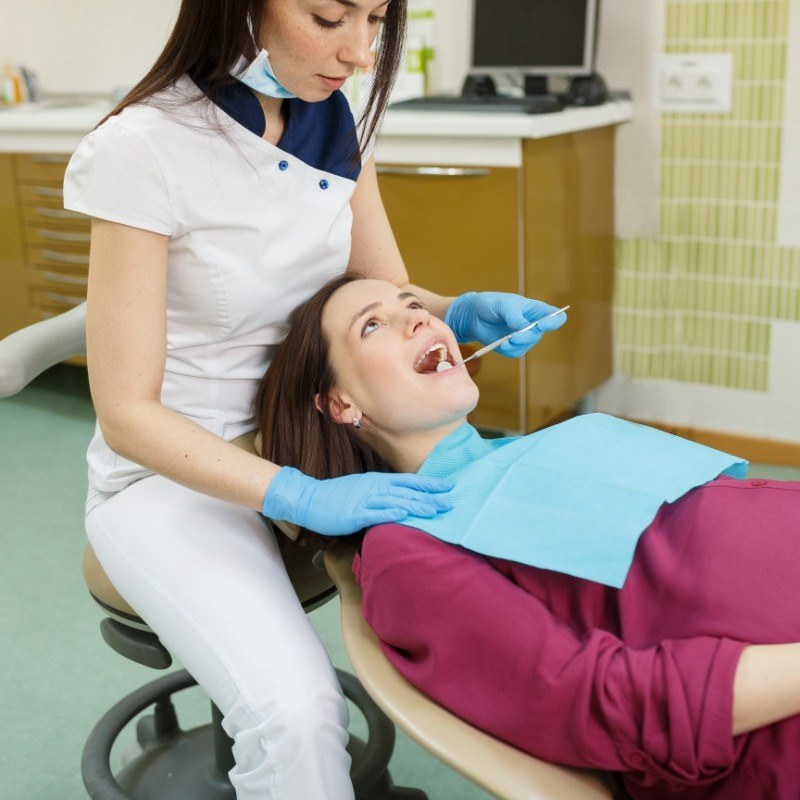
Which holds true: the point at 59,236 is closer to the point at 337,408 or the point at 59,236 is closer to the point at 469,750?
the point at 337,408

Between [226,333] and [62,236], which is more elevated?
[226,333]

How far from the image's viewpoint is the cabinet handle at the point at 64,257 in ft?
11.3

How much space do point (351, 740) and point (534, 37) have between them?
2.00 meters

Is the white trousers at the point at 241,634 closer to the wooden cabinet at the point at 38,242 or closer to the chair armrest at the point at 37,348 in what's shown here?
the chair armrest at the point at 37,348

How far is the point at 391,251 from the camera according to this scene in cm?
164

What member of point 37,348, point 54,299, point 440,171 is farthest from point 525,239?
point 54,299

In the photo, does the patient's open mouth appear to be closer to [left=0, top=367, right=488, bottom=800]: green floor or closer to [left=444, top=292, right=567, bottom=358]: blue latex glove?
[left=444, top=292, right=567, bottom=358]: blue latex glove

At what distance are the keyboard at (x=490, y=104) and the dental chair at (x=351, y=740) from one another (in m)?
1.49

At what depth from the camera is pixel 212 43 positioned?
1.27 metres

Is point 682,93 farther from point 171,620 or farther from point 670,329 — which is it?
point 171,620

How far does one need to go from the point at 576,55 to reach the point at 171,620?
2.15 meters

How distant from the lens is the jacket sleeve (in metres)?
0.93

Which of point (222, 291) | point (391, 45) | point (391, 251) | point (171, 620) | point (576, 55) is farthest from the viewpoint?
point (576, 55)

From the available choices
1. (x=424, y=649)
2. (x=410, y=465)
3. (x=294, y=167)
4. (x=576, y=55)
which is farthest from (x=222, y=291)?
(x=576, y=55)
